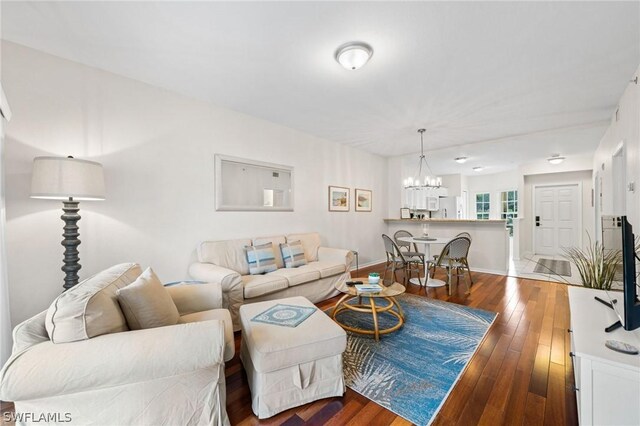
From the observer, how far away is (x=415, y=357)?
7.02 ft

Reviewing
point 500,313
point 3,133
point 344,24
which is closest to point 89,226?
point 3,133

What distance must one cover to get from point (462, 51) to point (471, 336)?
2626mm

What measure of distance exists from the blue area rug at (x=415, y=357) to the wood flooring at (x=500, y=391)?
68 mm

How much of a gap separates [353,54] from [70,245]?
110 inches

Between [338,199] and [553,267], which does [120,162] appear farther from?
[553,267]

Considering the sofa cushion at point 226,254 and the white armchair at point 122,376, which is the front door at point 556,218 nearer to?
the sofa cushion at point 226,254

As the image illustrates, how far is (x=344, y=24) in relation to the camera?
1.89 metres

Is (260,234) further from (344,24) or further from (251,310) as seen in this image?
(344,24)

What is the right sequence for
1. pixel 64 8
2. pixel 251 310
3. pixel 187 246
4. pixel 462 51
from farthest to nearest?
1. pixel 187 246
2. pixel 462 51
3. pixel 251 310
4. pixel 64 8

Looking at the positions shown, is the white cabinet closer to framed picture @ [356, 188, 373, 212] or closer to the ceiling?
the ceiling

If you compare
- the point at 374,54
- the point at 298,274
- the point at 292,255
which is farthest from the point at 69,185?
the point at 374,54

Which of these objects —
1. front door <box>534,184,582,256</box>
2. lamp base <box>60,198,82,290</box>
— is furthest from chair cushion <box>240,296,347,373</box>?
front door <box>534,184,582,256</box>

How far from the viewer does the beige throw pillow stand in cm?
141

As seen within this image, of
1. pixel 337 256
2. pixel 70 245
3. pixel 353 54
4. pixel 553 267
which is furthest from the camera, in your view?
pixel 553 267
